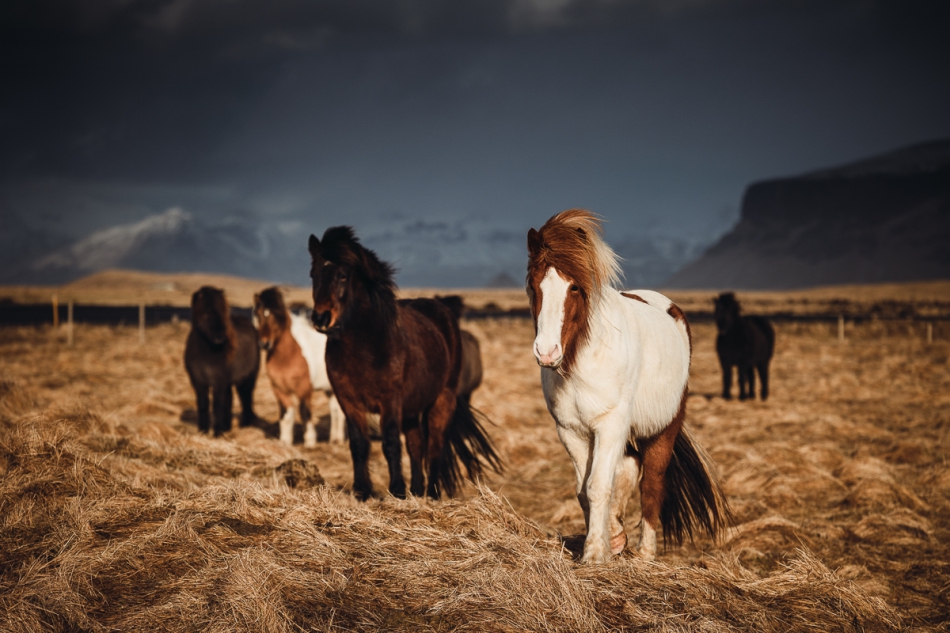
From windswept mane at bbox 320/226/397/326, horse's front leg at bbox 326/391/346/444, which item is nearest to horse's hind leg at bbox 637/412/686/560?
windswept mane at bbox 320/226/397/326

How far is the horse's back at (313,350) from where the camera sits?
10180mm

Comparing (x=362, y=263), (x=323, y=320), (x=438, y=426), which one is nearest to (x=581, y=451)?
(x=323, y=320)

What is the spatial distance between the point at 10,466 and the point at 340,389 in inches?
94.2

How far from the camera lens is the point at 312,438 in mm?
9406

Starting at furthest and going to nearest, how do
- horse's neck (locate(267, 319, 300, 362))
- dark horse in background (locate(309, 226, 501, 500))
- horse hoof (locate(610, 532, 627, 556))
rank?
horse's neck (locate(267, 319, 300, 362))
dark horse in background (locate(309, 226, 501, 500))
horse hoof (locate(610, 532, 627, 556))

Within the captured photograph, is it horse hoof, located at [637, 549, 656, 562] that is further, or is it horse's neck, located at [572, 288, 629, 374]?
horse hoof, located at [637, 549, 656, 562]

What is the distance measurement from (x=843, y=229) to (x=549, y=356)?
173 m

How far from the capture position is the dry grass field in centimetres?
280

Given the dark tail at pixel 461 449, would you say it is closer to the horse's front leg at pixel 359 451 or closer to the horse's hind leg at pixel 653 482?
the horse's front leg at pixel 359 451

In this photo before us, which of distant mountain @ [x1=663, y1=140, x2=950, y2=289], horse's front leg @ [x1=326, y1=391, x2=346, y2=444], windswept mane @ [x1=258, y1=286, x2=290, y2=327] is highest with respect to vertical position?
distant mountain @ [x1=663, y1=140, x2=950, y2=289]

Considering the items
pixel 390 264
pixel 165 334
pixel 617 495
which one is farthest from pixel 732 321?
pixel 165 334

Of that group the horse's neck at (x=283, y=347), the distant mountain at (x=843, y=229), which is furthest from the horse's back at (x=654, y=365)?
the distant mountain at (x=843, y=229)

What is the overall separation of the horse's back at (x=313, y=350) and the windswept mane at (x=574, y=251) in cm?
704

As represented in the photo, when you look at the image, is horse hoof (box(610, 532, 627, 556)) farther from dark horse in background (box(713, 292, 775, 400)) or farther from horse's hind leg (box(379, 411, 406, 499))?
dark horse in background (box(713, 292, 775, 400))
